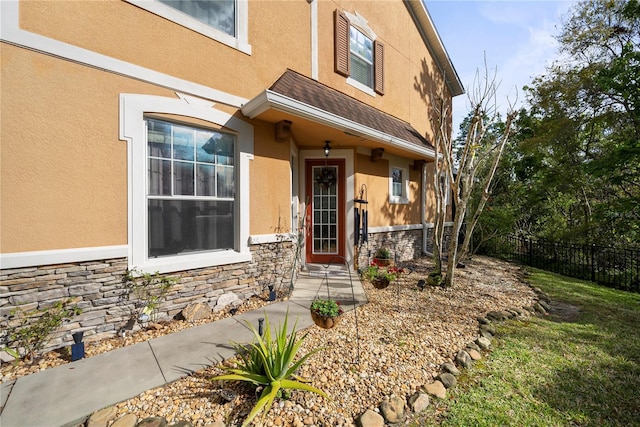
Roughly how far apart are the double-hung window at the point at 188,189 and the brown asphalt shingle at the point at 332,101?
1503mm

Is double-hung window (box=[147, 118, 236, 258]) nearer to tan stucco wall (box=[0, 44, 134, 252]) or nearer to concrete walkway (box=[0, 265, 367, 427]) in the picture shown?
tan stucco wall (box=[0, 44, 134, 252])

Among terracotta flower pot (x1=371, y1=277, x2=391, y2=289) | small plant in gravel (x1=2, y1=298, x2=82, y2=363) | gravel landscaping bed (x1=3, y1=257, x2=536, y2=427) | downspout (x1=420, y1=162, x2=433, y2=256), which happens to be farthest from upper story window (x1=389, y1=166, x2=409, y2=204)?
small plant in gravel (x1=2, y1=298, x2=82, y2=363)

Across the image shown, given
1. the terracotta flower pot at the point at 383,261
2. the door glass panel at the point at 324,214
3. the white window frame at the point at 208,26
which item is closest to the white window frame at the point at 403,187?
the terracotta flower pot at the point at 383,261

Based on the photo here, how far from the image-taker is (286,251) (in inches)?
210

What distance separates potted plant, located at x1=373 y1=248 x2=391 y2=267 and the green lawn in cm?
322

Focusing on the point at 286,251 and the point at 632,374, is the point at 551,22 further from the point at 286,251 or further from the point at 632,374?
the point at 286,251

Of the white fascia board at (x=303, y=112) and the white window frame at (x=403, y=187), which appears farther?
the white window frame at (x=403, y=187)

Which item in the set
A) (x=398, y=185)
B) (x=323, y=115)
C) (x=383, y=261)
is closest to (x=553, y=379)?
(x=383, y=261)

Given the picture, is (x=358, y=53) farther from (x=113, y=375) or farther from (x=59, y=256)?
(x=113, y=375)

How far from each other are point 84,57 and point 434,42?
1118 centimetres

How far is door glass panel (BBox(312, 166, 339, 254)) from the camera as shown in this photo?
271 inches

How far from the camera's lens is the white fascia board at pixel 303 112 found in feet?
13.7

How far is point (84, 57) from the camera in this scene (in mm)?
3283

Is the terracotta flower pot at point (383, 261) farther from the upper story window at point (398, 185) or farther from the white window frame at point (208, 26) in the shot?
the white window frame at point (208, 26)
